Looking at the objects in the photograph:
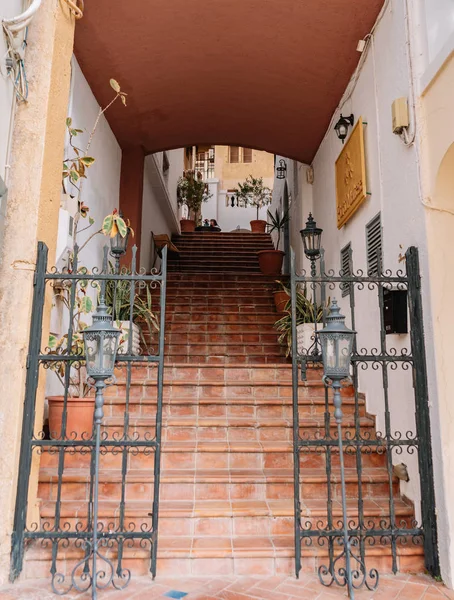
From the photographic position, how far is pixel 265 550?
2645 millimetres

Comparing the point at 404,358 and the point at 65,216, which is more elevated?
the point at 65,216

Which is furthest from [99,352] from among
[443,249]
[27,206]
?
[443,249]

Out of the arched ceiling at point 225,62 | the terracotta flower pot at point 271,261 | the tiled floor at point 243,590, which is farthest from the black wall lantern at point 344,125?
the tiled floor at point 243,590

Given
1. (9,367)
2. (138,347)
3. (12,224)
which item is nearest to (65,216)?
(12,224)

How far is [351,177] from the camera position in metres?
4.18

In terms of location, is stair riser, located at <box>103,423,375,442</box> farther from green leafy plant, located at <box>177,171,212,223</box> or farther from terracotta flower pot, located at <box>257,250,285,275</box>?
green leafy plant, located at <box>177,171,212,223</box>

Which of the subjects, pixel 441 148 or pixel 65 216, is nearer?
pixel 441 148

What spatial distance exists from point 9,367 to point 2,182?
1.10 meters

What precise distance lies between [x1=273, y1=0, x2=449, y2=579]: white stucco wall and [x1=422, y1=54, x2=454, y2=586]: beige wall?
0.11 feet

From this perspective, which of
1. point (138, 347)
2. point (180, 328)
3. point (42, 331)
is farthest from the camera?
point (180, 328)

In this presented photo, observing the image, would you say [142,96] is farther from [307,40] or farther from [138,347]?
[138,347]

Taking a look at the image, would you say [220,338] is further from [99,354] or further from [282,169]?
[282,169]

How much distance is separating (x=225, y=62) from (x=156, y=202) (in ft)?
14.8

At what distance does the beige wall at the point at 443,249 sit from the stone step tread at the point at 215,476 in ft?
2.37
